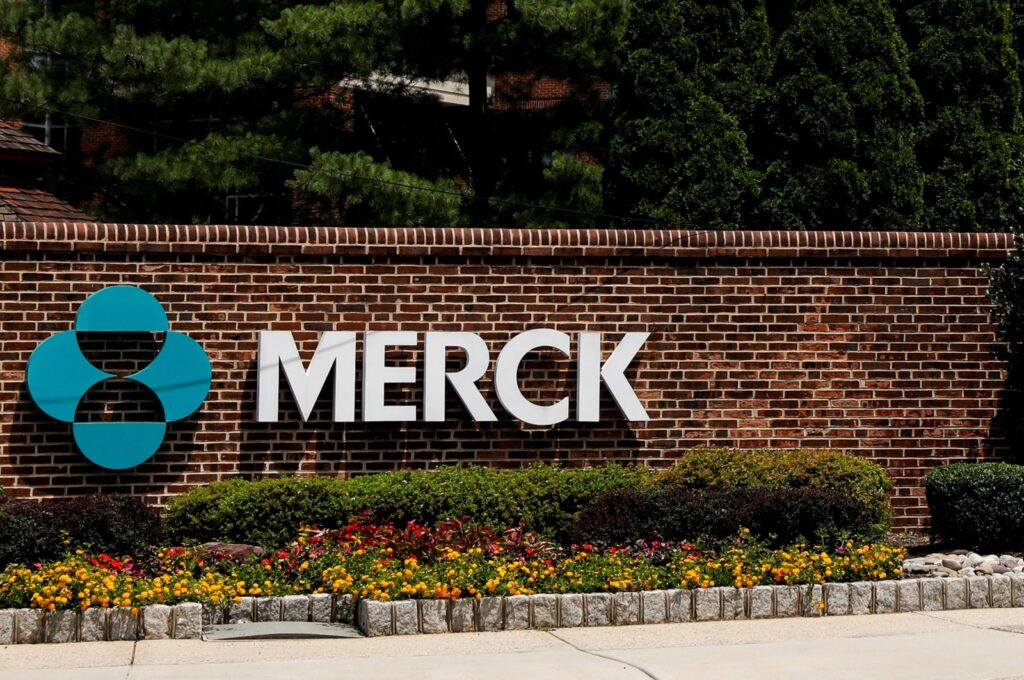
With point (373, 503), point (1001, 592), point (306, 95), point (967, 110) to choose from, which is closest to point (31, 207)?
point (306, 95)

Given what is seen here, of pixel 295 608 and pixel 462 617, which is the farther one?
pixel 295 608

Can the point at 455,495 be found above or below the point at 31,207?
below

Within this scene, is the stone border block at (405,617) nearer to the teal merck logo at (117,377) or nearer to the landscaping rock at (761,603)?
the landscaping rock at (761,603)

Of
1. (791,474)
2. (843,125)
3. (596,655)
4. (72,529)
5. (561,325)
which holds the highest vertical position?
(843,125)

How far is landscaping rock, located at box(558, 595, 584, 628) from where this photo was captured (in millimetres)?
8680

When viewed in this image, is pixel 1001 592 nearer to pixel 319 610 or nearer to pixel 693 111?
pixel 319 610

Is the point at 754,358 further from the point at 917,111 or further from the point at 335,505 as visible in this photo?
the point at 917,111

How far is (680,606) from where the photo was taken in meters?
8.89

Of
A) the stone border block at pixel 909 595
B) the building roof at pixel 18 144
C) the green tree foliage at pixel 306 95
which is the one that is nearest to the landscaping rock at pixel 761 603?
the stone border block at pixel 909 595

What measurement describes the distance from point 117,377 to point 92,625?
389cm

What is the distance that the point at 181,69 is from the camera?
65.2 ft

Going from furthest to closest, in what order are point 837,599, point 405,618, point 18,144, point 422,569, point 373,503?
point 18,144 < point 373,503 < point 837,599 < point 422,569 < point 405,618

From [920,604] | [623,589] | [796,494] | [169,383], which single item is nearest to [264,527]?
[169,383]

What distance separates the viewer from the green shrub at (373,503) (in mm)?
10602
